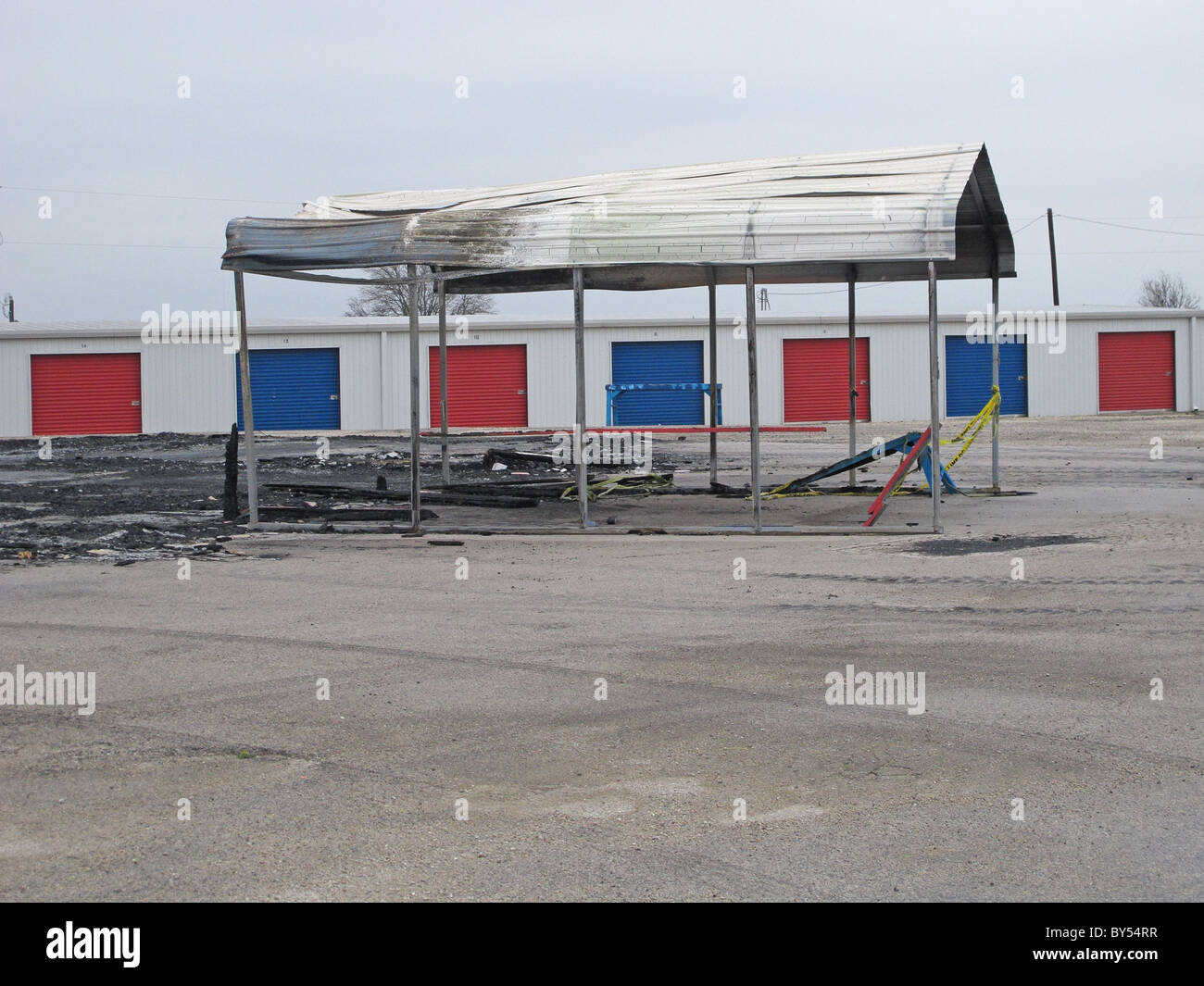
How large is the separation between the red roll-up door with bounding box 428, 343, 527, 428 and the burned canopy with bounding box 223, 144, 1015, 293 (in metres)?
26.9

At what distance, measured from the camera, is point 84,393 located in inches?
1620

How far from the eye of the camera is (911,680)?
22.8 ft

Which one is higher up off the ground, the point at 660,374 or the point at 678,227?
the point at 660,374

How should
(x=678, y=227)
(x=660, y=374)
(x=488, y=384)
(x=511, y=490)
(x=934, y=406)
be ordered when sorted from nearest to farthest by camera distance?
(x=934, y=406) → (x=678, y=227) → (x=511, y=490) → (x=488, y=384) → (x=660, y=374)

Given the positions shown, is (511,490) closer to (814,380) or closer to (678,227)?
(678,227)

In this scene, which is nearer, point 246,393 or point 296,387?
point 246,393

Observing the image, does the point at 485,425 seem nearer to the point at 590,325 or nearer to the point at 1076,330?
the point at 590,325

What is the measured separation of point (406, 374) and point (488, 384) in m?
2.62

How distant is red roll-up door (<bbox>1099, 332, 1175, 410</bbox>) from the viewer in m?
42.9

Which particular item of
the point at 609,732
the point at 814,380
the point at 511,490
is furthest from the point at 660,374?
the point at 609,732

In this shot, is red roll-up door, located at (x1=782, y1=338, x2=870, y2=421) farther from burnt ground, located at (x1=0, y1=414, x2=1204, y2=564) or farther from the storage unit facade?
burnt ground, located at (x1=0, y1=414, x2=1204, y2=564)

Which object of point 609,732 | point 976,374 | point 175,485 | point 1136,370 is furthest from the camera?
point 1136,370
